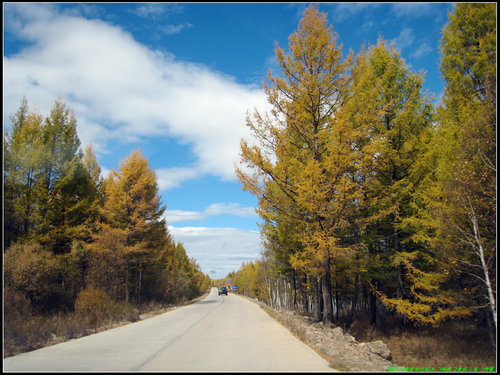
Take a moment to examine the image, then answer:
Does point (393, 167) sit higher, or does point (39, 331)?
point (393, 167)

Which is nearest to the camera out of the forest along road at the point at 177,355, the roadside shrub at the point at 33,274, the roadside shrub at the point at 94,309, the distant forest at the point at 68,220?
the forest along road at the point at 177,355

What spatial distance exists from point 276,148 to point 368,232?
7.14m

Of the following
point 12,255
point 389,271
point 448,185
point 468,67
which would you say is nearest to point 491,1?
point 468,67

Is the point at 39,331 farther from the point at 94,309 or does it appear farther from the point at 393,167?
the point at 393,167

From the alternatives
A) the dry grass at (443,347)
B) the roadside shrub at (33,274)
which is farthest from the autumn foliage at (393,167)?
the roadside shrub at (33,274)

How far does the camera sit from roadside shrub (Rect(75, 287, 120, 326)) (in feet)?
45.9

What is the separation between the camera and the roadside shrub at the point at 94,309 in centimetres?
1398

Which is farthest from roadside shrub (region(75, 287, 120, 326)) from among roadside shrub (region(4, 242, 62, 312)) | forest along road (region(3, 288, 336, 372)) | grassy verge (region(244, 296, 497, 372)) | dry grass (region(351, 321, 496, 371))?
dry grass (region(351, 321, 496, 371))

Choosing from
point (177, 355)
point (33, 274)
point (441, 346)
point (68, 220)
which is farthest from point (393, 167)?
point (68, 220)

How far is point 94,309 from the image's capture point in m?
14.7

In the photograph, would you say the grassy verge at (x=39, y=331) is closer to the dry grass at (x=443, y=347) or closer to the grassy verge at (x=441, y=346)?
the grassy verge at (x=441, y=346)

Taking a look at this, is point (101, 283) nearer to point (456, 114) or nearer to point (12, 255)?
point (12, 255)

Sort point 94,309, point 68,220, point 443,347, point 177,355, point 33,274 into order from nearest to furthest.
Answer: point 177,355
point 443,347
point 33,274
point 94,309
point 68,220

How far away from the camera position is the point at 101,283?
19.8 meters
